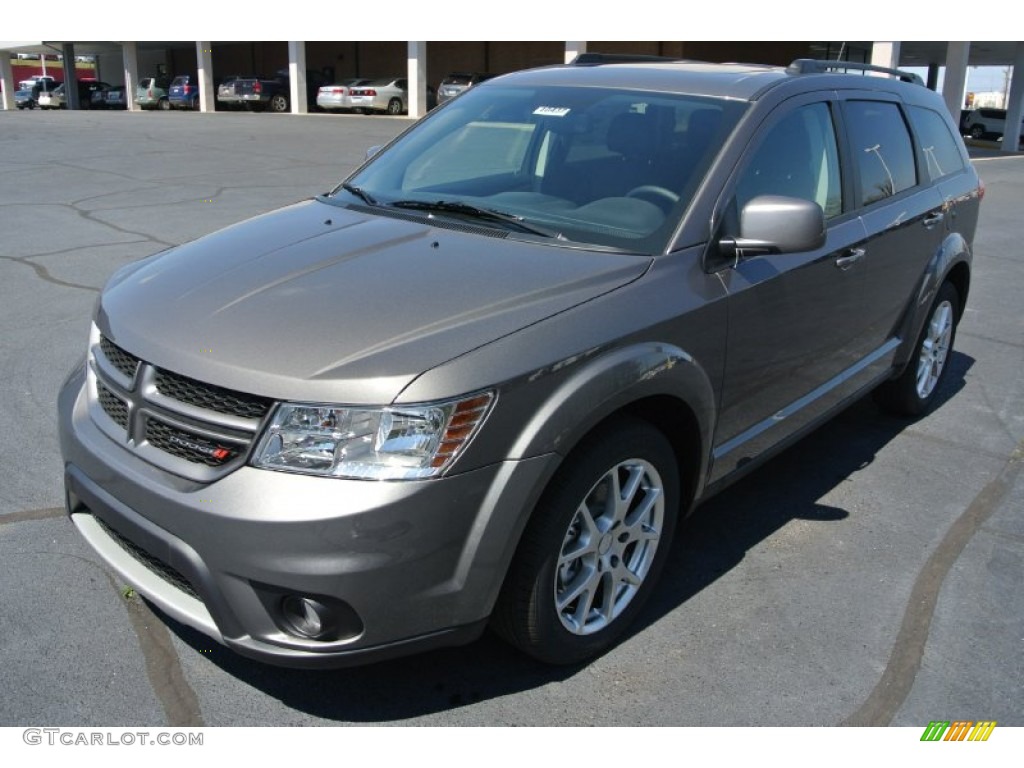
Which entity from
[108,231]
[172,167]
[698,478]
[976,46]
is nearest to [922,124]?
[698,478]

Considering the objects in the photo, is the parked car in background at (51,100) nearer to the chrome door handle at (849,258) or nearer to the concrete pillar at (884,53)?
the concrete pillar at (884,53)

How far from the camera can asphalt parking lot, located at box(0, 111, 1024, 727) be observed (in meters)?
→ 2.84

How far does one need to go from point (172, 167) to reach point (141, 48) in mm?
44098

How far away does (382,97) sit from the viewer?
118 feet

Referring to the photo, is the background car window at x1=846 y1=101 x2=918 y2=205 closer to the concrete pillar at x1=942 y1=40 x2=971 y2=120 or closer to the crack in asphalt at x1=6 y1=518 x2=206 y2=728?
the crack in asphalt at x1=6 y1=518 x2=206 y2=728

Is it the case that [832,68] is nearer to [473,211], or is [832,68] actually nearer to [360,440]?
[473,211]

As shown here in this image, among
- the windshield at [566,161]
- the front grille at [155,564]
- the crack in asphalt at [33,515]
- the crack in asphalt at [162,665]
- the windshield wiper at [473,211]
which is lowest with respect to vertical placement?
the crack in asphalt at [162,665]

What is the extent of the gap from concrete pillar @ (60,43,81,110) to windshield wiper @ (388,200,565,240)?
52146mm

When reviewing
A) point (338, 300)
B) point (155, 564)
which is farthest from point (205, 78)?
point (155, 564)

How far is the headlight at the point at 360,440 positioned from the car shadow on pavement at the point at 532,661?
87 centimetres

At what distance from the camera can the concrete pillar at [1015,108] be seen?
30.9 metres

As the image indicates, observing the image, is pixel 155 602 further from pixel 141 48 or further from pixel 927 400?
pixel 141 48

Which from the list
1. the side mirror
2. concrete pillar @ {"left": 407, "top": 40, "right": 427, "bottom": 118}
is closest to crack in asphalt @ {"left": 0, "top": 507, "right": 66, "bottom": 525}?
the side mirror

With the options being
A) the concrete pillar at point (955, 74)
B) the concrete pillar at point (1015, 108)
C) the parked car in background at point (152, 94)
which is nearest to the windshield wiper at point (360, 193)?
the concrete pillar at point (955, 74)
